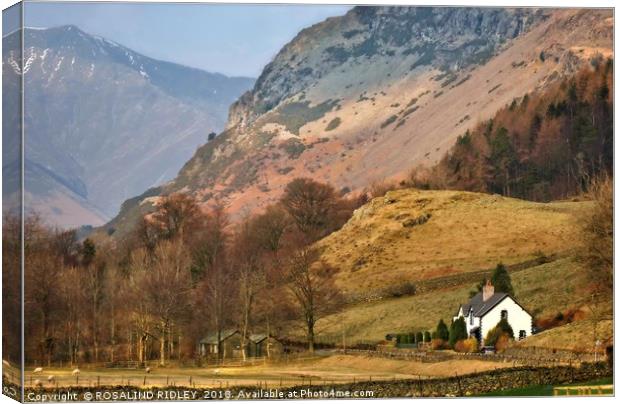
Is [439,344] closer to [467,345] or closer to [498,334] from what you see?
[467,345]

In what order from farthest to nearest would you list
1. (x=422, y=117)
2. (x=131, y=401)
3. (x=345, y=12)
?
(x=422, y=117), (x=345, y=12), (x=131, y=401)

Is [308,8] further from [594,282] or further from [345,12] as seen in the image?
[594,282]

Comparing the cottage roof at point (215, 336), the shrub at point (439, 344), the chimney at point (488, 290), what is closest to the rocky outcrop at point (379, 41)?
the cottage roof at point (215, 336)

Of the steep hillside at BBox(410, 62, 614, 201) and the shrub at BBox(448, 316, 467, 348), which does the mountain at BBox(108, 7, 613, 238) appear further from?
the shrub at BBox(448, 316, 467, 348)

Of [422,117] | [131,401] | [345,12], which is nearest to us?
[131,401]

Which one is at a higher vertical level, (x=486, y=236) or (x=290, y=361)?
(x=486, y=236)

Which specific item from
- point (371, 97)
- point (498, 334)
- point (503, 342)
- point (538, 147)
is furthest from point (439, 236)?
point (371, 97)

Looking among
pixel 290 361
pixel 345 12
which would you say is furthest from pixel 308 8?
pixel 290 361
